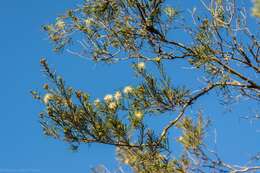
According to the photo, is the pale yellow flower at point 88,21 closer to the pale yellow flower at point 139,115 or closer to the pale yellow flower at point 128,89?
the pale yellow flower at point 128,89

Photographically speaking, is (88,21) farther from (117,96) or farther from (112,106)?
(112,106)

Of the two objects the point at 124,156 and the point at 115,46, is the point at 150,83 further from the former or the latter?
the point at 124,156

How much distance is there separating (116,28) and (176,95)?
1153mm

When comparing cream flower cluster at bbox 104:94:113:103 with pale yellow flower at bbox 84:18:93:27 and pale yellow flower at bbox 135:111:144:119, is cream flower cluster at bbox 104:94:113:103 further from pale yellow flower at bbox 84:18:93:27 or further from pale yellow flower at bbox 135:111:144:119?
pale yellow flower at bbox 84:18:93:27

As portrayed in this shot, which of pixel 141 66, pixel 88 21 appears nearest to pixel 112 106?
pixel 141 66

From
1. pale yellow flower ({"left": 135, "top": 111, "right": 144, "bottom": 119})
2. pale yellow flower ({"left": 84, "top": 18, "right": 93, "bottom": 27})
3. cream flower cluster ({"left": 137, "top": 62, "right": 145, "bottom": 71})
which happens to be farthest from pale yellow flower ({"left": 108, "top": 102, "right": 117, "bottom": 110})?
pale yellow flower ({"left": 84, "top": 18, "right": 93, "bottom": 27})

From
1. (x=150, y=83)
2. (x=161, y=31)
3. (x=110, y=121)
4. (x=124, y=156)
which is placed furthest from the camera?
(x=124, y=156)

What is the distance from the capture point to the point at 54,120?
5.50 meters

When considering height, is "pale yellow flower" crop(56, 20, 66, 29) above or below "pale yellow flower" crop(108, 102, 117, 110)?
above

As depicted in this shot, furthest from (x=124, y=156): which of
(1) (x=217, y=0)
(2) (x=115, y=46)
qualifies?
(1) (x=217, y=0)

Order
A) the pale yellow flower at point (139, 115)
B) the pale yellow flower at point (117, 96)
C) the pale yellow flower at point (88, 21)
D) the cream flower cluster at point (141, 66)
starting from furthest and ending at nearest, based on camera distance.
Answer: the pale yellow flower at point (88, 21) < the cream flower cluster at point (141, 66) < the pale yellow flower at point (117, 96) < the pale yellow flower at point (139, 115)

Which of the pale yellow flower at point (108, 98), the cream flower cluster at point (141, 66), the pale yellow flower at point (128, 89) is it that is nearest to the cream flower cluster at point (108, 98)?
the pale yellow flower at point (108, 98)

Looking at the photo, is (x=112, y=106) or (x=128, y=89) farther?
(x=128, y=89)

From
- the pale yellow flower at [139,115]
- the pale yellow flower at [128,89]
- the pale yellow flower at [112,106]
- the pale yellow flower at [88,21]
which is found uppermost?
the pale yellow flower at [88,21]
